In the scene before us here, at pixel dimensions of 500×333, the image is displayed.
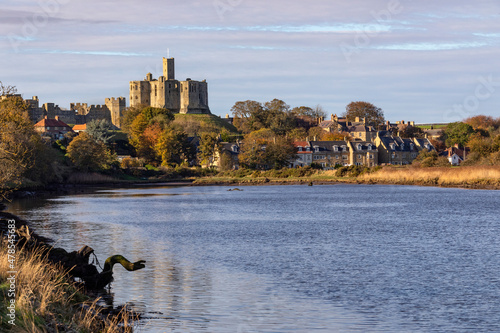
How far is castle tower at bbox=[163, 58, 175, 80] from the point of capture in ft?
552

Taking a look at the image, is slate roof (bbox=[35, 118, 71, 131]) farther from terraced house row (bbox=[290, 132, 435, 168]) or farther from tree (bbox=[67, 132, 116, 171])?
terraced house row (bbox=[290, 132, 435, 168])

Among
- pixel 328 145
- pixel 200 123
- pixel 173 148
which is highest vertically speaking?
pixel 200 123

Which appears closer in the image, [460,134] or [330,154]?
[330,154]

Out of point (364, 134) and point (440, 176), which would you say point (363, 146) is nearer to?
point (364, 134)

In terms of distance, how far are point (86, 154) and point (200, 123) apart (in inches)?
2383

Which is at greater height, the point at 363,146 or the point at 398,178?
the point at 363,146

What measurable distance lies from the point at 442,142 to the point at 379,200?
92.9m

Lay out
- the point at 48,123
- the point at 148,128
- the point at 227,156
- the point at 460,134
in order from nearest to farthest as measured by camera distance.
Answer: the point at 227,156, the point at 148,128, the point at 48,123, the point at 460,134

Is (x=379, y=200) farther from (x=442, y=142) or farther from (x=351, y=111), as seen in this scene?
(x=351, y=111)

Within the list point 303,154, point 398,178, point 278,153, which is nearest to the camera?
point 398,178

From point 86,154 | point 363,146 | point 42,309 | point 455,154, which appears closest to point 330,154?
point 363,146

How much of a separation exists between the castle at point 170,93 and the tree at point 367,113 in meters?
40.8

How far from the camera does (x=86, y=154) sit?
91.3m

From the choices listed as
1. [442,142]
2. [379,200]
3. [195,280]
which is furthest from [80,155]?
[442,142]
